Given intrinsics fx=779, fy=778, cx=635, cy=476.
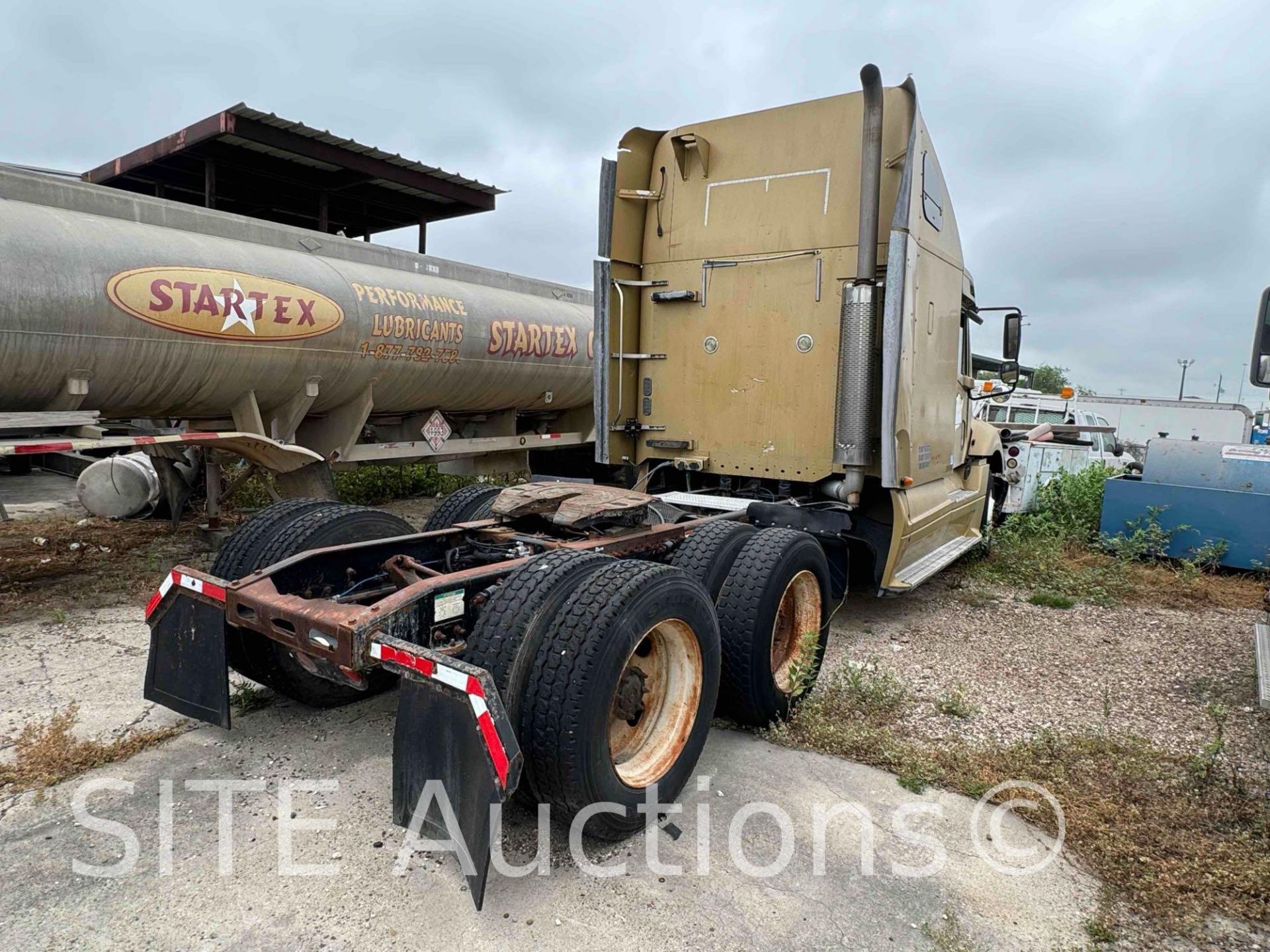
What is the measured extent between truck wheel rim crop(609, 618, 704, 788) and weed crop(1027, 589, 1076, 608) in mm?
4267

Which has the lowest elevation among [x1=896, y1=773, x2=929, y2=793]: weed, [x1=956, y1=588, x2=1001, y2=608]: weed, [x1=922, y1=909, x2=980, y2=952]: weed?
[x1=922, y1=909, x2=980, y2=952]: weed

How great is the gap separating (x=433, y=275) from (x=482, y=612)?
6558 mm

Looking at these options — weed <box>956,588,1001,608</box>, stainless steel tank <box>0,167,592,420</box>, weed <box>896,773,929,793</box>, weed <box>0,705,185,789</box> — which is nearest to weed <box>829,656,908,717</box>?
weed <box>896,773,929,793</box>

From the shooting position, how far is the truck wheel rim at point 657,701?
2.93 meters

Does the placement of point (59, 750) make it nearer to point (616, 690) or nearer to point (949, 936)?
point (616, 690)

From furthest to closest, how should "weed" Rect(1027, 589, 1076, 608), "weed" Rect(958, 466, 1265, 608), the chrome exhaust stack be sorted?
"weed" Rect(958, 466, 1265, 608)
"weed" Rect(1027, 589, 1076, 608)
the chrome exhaust stack

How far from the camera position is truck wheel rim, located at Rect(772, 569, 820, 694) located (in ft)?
13.1

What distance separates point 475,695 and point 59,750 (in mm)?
2210

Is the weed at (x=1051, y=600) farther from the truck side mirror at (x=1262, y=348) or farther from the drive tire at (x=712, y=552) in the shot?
the drive tire at (x=712, y=552)

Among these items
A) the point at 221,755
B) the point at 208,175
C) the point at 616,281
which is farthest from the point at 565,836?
the point at 208,175

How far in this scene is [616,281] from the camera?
224 inches

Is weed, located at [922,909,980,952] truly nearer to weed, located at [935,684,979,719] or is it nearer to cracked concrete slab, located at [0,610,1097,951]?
cracked concrete slab, located at [0,610,1097,951]


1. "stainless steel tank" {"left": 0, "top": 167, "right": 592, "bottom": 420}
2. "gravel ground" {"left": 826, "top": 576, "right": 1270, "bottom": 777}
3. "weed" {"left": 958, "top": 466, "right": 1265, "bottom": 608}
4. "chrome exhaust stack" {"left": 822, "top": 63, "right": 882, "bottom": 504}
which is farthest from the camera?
"weed" {"left": 958, "top": 466, "right": 1265, "bottom": 608}

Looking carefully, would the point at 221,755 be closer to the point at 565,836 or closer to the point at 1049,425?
the point at 565,836
